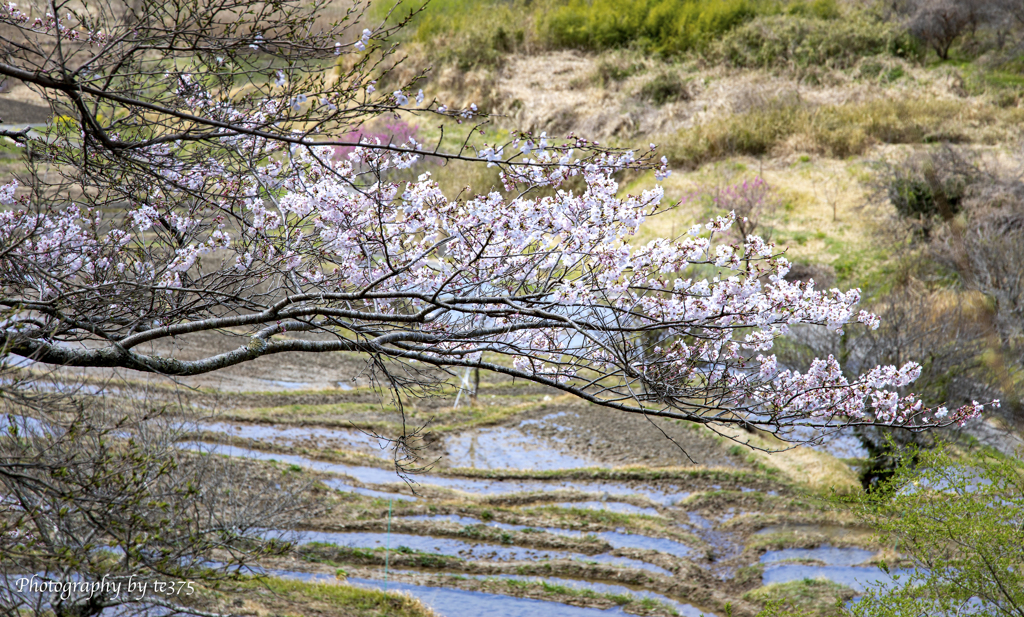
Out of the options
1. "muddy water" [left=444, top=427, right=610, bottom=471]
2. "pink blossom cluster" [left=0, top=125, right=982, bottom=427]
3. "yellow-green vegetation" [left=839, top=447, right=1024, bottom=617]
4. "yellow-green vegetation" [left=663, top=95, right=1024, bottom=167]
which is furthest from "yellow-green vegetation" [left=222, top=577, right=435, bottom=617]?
"yellow-green vegetation" [left=663, top=95, right=1024, bottom=167]

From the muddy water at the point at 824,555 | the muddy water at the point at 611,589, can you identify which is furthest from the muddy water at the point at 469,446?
the muddy water at the point at 824,555

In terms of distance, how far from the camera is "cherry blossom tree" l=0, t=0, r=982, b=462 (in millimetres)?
3264

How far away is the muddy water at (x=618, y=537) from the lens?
9.82 metres

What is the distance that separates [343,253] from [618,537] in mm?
6929

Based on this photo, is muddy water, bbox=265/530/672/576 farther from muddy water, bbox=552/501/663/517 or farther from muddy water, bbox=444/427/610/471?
muddy water, bbox=444/427/610/471

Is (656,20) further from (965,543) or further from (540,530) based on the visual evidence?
(965,543)

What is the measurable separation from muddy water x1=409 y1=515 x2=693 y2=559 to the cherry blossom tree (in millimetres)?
5453

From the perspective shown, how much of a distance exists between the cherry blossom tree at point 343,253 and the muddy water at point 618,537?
545cm

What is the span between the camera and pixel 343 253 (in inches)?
187

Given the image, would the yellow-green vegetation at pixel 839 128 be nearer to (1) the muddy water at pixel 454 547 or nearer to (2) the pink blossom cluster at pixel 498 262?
(1) the muddy water at pixel 454 547

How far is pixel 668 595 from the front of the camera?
344 inches

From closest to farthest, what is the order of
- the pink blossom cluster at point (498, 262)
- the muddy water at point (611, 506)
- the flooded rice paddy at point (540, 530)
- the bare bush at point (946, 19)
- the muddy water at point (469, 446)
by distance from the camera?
1. the pink blossom cluster at point (498, 262)
2. the flooded rice paddy at point (540, 530)
3. the muddy water at point (611, 506)
4. the muddy water at point (469, 446)
5. the bare bush at point (946, 19)

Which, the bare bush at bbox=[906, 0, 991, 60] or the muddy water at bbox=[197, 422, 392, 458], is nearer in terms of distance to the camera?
the muddy water at bbox=[197, 422, 392, 458]

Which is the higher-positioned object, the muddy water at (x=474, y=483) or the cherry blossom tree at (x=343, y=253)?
the cherry blossom tree at (x=343, y=253)
